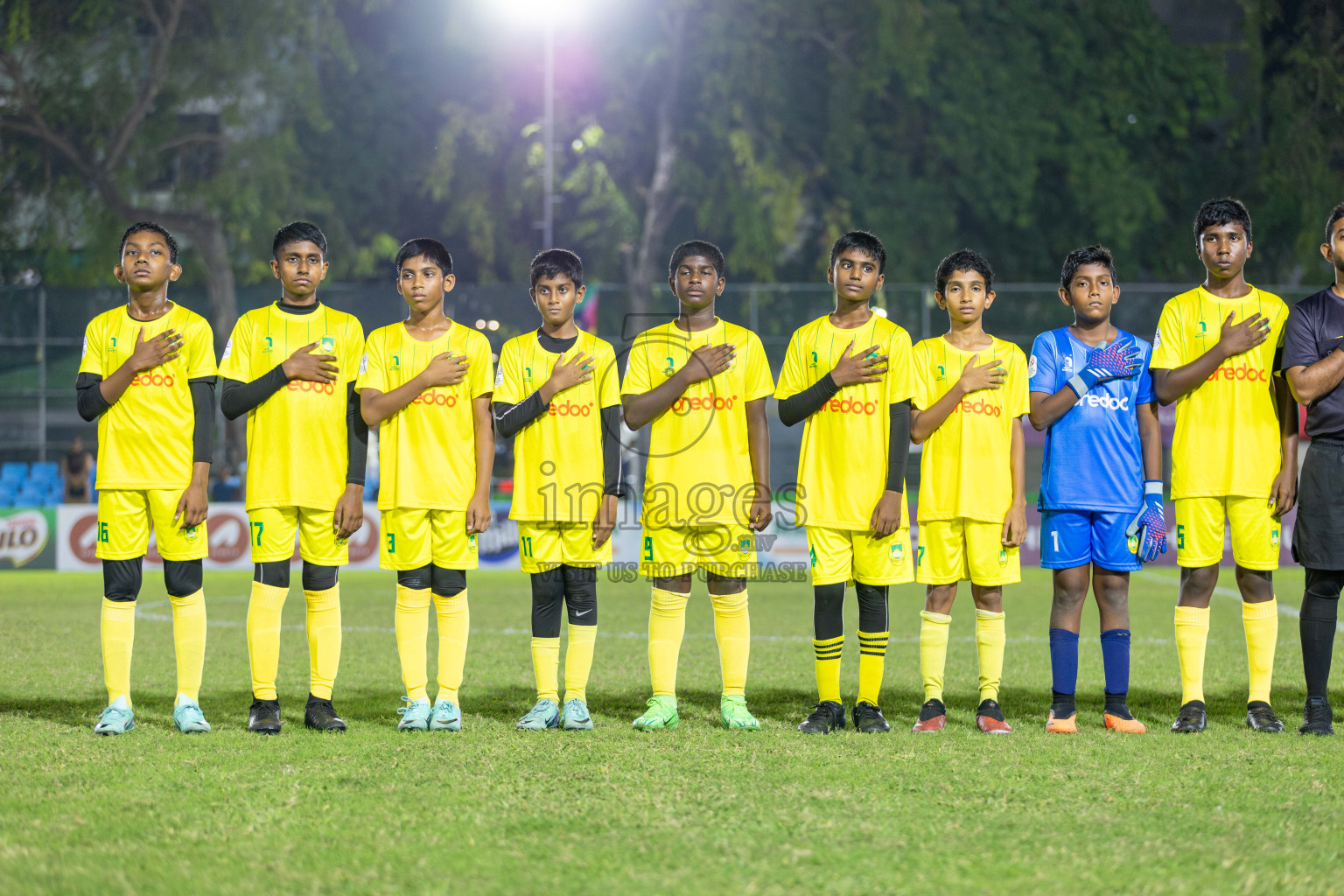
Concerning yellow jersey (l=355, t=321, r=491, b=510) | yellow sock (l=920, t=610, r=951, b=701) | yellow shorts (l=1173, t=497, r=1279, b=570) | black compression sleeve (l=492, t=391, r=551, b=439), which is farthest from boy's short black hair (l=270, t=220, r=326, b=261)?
yellow shorts (l=1173, t=497, r=1279, b=570)

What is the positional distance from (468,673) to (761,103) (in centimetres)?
2217

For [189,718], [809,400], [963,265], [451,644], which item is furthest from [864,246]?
[189,718]

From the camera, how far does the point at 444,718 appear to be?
550 cm

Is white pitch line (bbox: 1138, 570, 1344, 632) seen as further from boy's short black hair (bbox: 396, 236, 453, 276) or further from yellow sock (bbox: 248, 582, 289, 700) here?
yellow sock (bbox: 248, 582, 289, 700)

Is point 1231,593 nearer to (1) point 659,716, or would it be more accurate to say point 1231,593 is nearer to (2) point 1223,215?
(2) point 1223,215

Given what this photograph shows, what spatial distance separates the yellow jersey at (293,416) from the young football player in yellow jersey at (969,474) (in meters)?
2.62

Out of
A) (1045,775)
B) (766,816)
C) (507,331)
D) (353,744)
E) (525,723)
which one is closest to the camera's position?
(766,816)

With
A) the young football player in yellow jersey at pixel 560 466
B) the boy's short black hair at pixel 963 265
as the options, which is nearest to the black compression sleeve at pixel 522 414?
the young football player in yellow jersey at pixel 560 466

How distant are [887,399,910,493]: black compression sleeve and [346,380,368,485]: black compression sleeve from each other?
7.68ft

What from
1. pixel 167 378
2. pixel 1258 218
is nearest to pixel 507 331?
pixel 167 378

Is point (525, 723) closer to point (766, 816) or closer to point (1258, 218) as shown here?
point (766, 816)

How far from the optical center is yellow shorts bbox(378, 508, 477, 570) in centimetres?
553

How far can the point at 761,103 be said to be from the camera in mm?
27406

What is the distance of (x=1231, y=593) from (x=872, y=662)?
9460 mm
